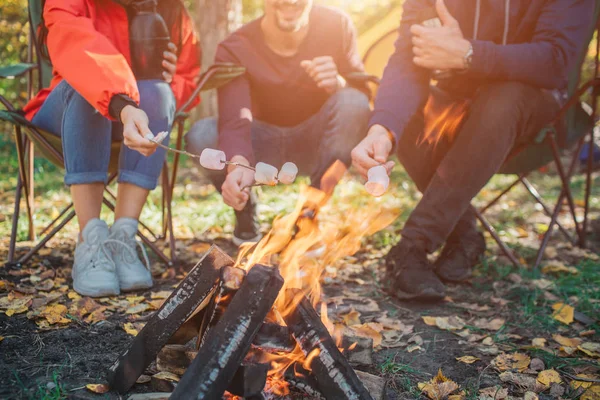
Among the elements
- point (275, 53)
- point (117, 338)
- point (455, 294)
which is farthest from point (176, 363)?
point (275, 53)

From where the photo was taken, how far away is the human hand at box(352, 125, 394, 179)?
6.75ft

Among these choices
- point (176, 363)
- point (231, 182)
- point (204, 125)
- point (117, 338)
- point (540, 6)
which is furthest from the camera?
point (204, 125)

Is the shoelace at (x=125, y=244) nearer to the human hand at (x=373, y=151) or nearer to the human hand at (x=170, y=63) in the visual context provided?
the human hand at (x=170, y=63)

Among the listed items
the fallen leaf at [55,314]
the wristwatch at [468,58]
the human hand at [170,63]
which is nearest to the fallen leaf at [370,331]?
the fallen leaf at [55,314]

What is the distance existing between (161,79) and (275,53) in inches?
26.9

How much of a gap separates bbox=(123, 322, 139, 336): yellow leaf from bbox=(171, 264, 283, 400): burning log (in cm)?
69

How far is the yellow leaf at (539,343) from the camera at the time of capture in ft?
6.62

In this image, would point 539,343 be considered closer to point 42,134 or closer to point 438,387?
point 438,387

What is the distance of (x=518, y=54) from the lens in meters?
2.36

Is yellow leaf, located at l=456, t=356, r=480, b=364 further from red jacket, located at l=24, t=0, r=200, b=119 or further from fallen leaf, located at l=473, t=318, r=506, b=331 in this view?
red jacket, located at l=24, t=0, r=200, b=119

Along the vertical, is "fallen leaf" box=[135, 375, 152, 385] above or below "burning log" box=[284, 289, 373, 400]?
below

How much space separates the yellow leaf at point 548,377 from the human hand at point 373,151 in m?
0.91

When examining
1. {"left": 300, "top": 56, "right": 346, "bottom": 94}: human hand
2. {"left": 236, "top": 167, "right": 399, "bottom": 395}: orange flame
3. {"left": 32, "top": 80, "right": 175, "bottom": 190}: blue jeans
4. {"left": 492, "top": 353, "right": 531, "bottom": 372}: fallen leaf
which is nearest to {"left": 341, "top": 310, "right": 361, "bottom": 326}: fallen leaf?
{"left": 236, "top": 167, "right": 399, "bottom": 395}: orange flame

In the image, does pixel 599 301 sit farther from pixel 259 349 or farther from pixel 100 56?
pixel 100 56
